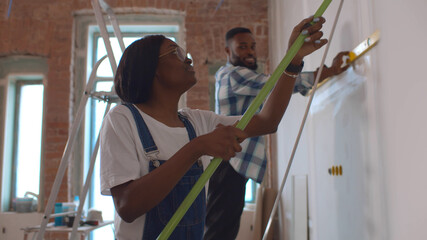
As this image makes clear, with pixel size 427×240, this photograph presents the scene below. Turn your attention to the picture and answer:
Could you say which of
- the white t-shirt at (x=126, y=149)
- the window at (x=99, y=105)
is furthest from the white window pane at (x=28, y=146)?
the white t-shirt at (x=126, y=149)

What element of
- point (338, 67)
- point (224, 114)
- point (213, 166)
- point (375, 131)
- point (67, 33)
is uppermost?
point (67, 33)

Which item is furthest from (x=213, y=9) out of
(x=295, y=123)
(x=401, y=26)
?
(x=401, y=26)

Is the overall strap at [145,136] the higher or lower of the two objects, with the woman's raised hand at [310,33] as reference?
lower

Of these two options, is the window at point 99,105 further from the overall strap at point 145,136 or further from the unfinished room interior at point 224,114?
the overall strap at point 145,136

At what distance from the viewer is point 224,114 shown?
7.13 ft

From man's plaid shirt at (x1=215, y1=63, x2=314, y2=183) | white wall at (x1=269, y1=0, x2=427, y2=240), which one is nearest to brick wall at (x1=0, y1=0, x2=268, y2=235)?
man's plaid shirt at (x1=215, y1=63, x2=314, y2=183)

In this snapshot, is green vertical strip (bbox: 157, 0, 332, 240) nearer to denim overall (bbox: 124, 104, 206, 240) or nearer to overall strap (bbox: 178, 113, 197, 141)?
denim overall (bbox: 124, 104, 206, 240)

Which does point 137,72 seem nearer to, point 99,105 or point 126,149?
point 126,149

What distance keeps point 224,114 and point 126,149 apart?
1.09 metres

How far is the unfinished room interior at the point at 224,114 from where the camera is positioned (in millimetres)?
1090

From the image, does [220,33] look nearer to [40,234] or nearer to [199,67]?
[199,67]

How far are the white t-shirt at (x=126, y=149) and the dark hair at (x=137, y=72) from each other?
0.08 meters

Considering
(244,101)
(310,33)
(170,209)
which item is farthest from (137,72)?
(244,101)

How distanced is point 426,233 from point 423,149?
211 millimetres
